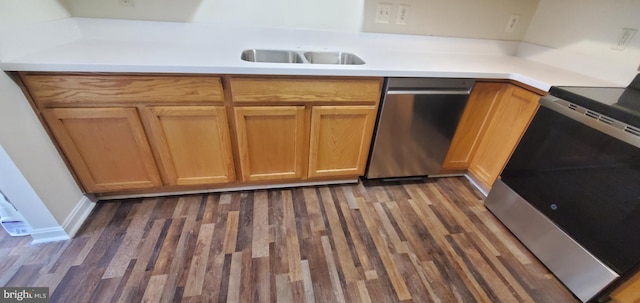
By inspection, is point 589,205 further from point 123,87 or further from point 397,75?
point 123,87

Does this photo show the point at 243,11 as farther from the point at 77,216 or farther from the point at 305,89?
the point at 77,216

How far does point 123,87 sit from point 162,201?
776mm

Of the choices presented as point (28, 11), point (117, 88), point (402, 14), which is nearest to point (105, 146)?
point (117, 88)

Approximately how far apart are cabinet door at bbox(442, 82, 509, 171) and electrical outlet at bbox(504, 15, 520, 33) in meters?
0.70

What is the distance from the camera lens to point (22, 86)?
44.7 inches

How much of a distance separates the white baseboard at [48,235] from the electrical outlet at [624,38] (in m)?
3.23

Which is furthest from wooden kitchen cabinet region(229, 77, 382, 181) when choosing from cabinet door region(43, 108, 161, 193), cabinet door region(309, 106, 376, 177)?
cabinet door region(43, 108, 161, 193)

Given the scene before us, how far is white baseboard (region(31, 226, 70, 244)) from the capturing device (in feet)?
4.28

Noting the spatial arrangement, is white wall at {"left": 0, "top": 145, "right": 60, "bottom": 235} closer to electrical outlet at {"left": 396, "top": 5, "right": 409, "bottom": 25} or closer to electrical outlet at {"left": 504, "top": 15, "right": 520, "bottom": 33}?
electrical outlet at {"left": 396, "top": 5, "right": 409, "bottom": 25}

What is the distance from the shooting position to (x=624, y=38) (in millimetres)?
1404

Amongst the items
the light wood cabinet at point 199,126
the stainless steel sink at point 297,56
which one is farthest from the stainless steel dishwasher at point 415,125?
the stainless steel sink at point 297,56

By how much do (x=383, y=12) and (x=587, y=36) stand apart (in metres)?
1.27

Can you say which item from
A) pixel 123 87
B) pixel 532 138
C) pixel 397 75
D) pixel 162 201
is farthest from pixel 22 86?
pixel 532 138

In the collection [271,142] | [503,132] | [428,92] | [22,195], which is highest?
[428,92]
